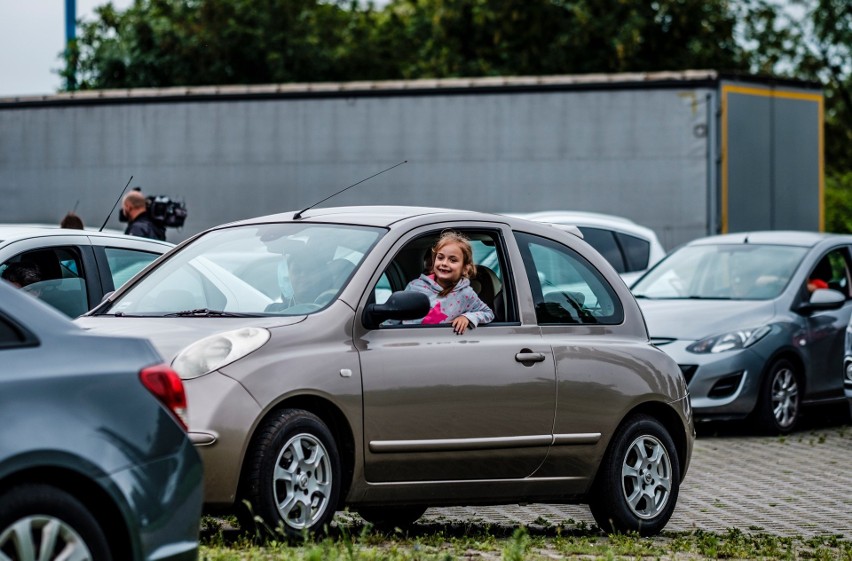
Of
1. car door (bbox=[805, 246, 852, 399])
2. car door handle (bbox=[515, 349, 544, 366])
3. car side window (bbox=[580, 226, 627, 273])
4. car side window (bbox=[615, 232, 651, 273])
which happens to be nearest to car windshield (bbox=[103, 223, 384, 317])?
car door handle (bbox=[515, 349, 544, 366])

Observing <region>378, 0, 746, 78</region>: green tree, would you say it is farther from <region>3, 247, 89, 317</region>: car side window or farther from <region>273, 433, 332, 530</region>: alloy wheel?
<region>273, 433, 332, 530</region>: alloy wheel

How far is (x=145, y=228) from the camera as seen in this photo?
14.3 m

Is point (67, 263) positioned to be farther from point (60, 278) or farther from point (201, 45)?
point (201, 45)

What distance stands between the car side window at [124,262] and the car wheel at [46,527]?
4.56 meters

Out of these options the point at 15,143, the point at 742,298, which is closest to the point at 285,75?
the point at 15,143

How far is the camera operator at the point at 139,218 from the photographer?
1424cm

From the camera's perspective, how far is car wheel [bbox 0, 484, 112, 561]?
4.52 metres

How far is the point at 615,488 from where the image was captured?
26.2 ft

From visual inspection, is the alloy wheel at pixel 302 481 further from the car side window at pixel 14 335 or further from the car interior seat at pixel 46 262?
the car interior seat at pixel 46 262

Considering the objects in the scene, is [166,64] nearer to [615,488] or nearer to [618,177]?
[618,177]

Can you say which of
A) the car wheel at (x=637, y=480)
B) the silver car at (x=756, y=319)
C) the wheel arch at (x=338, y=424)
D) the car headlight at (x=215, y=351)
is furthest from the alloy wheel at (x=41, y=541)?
the silver car at (x=756, y=319)

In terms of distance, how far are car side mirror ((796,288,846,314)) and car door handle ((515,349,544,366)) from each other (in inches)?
255

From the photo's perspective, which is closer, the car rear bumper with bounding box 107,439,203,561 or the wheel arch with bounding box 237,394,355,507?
the car rear bumper with bounding box 107,439,203,561

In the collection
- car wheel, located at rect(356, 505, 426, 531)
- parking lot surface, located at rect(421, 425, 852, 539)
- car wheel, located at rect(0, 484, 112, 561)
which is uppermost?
car wheel, located at rect(0, 484, 112, 561)
